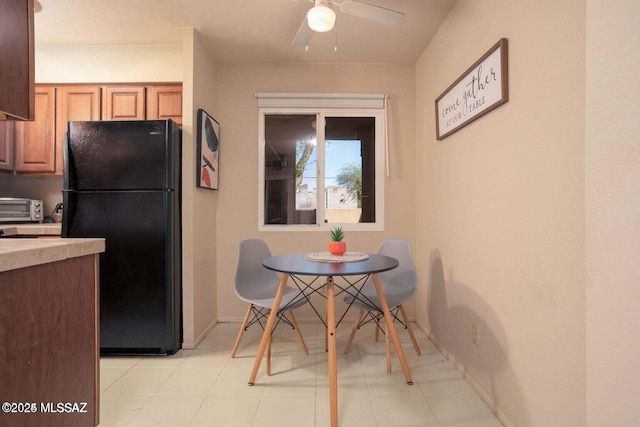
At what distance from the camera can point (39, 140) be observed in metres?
2.70

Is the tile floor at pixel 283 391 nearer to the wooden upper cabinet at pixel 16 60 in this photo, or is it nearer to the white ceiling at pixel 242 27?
the wooden upper cabinet at pixel 16 60

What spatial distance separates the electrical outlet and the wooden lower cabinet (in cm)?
196

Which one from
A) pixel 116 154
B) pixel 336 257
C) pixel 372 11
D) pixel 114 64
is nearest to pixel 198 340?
pixel 336 257

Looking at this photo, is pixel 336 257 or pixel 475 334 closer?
pixel 475 334

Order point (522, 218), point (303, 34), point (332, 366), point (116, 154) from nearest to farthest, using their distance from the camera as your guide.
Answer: point (522, 218) < point (332, 366) < point (303, 34) < point (116, 154)

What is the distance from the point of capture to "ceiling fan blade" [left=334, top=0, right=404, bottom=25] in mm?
1793

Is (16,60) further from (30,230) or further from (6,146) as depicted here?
(6,146)

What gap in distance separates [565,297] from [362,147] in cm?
226

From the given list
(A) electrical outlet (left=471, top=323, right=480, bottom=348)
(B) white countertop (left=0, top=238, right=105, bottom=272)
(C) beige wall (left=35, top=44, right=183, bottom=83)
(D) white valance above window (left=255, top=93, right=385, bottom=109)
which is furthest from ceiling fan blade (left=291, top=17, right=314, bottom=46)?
(A) electrical outlet (left=471, top=323, right=480, bottom=348)

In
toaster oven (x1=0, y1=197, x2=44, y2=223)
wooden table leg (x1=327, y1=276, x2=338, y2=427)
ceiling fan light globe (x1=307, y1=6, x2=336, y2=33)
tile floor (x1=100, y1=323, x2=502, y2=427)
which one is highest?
ceiling fan light globe (x1=307, y1=6, x2=336, y2=33)

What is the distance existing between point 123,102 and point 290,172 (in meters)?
1.56

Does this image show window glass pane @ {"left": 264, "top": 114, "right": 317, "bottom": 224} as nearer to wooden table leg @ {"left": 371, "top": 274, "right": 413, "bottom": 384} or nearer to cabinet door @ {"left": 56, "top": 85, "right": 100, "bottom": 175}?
wooden table leg @ {"left": 371, "top": 274, "right": 413, "bottom": 384}

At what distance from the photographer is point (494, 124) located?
169cm

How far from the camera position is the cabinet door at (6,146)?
259cm
